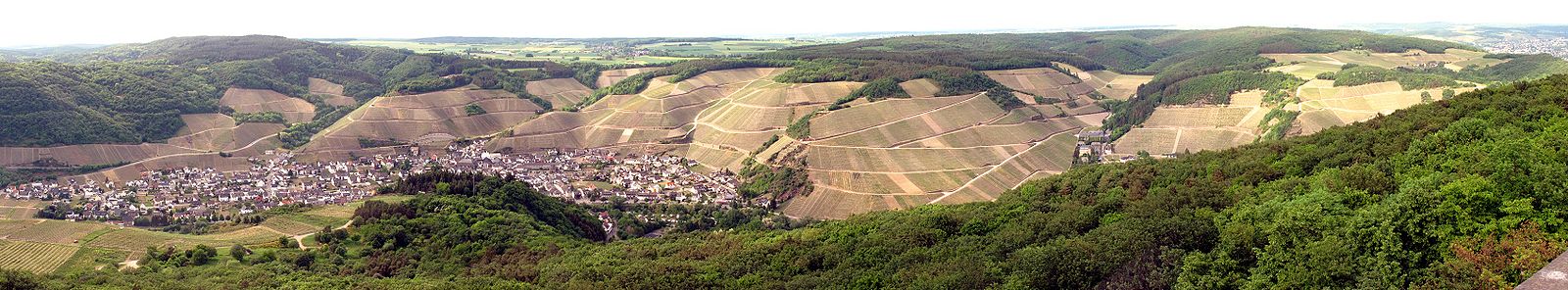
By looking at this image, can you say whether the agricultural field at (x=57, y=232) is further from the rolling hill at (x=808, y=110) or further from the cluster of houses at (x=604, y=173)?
the rolling hill at (x=808, y=110)

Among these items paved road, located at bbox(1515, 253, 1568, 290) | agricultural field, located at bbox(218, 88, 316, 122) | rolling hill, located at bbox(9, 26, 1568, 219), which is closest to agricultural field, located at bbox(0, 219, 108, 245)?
rolling hill, located at bbox(9, 26, 1568, 219)

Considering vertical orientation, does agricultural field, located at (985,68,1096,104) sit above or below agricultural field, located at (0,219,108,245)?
above

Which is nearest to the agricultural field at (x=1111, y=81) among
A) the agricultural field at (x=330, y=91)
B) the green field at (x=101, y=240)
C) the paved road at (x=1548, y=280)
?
the agricultural field at (x=330, y=91)

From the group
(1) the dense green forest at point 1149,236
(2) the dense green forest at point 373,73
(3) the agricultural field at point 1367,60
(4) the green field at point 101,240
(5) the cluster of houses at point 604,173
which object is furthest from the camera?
(3) the agricultural field at point 1367,60

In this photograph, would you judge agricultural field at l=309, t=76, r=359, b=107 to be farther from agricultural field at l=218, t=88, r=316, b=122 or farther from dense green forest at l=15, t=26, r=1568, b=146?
agricultural field at l=218, t=88, r=316, b=122

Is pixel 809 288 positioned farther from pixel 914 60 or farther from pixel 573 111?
pixel 914 60

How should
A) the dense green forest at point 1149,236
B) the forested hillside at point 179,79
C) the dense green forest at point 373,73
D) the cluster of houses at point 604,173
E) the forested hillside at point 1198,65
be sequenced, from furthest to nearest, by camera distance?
the forested hillside at point 1198,65 → the dense green forest at point 373,73 → the forested hillside at point 179,79 → the cluster of houses at point 604,173 → the dense green forest at point 1149,236

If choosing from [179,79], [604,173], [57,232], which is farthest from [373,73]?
[57,232]
